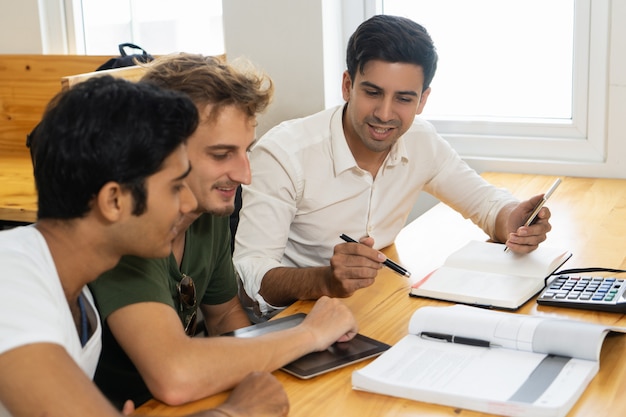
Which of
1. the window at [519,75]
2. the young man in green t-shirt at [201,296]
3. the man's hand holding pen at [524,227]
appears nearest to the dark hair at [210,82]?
the young man in green t-shirt at [201,296]

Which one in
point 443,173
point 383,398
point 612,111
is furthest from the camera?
point 612,111

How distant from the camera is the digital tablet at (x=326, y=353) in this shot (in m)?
1.29

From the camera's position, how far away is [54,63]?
3.07 metres

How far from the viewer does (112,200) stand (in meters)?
1.09

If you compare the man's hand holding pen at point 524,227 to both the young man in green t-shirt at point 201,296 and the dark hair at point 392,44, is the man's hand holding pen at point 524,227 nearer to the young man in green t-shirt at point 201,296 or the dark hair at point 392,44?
the dark hair at point 392,44

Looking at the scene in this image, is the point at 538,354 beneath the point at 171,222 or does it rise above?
beneath

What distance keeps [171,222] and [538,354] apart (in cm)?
59

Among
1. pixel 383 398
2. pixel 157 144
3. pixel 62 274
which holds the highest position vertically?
pixel 157 144

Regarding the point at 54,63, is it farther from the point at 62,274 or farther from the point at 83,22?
the point at 62,274

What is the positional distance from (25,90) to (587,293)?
2.30 m

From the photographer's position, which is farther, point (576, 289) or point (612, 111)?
point (612, 111)

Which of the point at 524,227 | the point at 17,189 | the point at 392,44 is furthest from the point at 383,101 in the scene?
the point at 17,189

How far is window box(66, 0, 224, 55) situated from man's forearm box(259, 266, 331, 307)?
150cm

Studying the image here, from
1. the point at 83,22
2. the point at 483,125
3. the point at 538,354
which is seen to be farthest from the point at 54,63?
the point at 538,354
